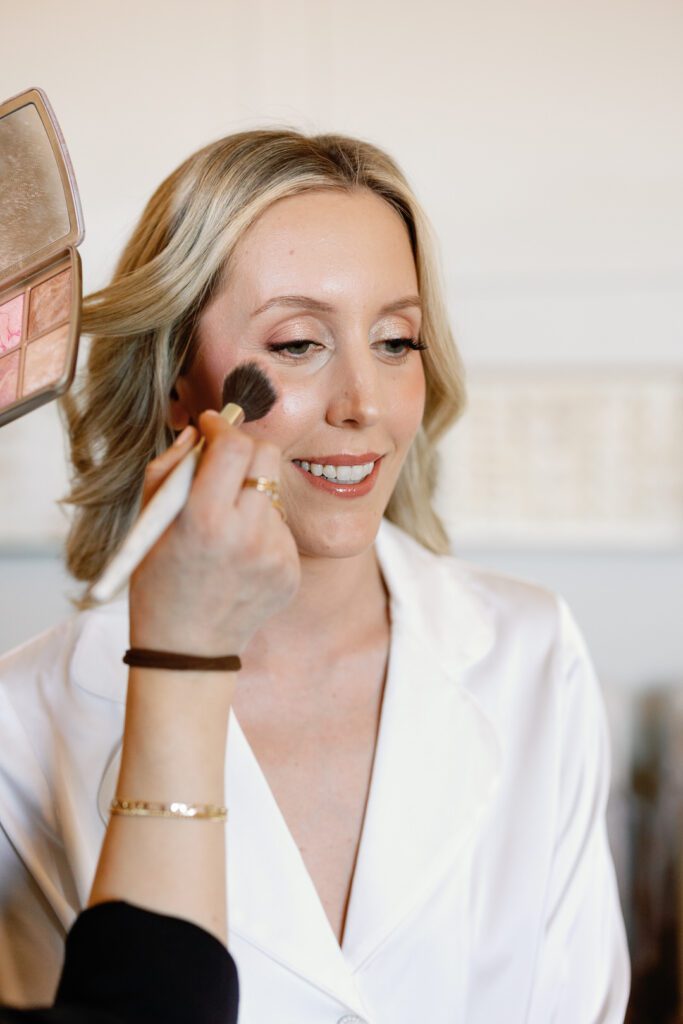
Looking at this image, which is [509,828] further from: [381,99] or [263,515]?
[381,99]

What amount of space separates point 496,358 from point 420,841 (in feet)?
4.40

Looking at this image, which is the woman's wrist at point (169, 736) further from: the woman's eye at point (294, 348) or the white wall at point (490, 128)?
the white wall at point (490, 128)

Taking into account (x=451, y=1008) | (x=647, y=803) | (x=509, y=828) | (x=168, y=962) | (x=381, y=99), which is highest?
(x=381, y=99)

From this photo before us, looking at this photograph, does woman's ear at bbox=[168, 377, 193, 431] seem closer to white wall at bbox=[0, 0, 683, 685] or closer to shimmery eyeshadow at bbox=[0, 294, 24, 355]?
shimmery eyeshadow at bbox=[0, 294, 24, 355]

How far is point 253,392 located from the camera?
0.92 meters

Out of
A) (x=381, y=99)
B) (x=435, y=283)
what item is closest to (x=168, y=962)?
(x=435, y=283)

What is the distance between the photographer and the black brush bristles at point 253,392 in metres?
0.92

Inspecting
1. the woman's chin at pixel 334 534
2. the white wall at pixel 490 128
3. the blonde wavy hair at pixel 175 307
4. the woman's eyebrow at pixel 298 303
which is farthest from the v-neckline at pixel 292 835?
the white wall at pixel 490 128

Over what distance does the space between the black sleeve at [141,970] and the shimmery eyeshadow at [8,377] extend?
316 mm

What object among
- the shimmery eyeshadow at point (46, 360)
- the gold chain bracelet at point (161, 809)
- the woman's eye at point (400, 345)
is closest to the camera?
the shimmery eyeshadow at point (46, 360)

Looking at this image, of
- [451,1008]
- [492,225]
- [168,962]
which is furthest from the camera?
[492,225]

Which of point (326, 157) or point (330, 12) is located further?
point (330, 12)

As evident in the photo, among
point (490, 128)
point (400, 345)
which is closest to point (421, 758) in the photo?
point (400, 345)

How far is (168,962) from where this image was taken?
648mm
